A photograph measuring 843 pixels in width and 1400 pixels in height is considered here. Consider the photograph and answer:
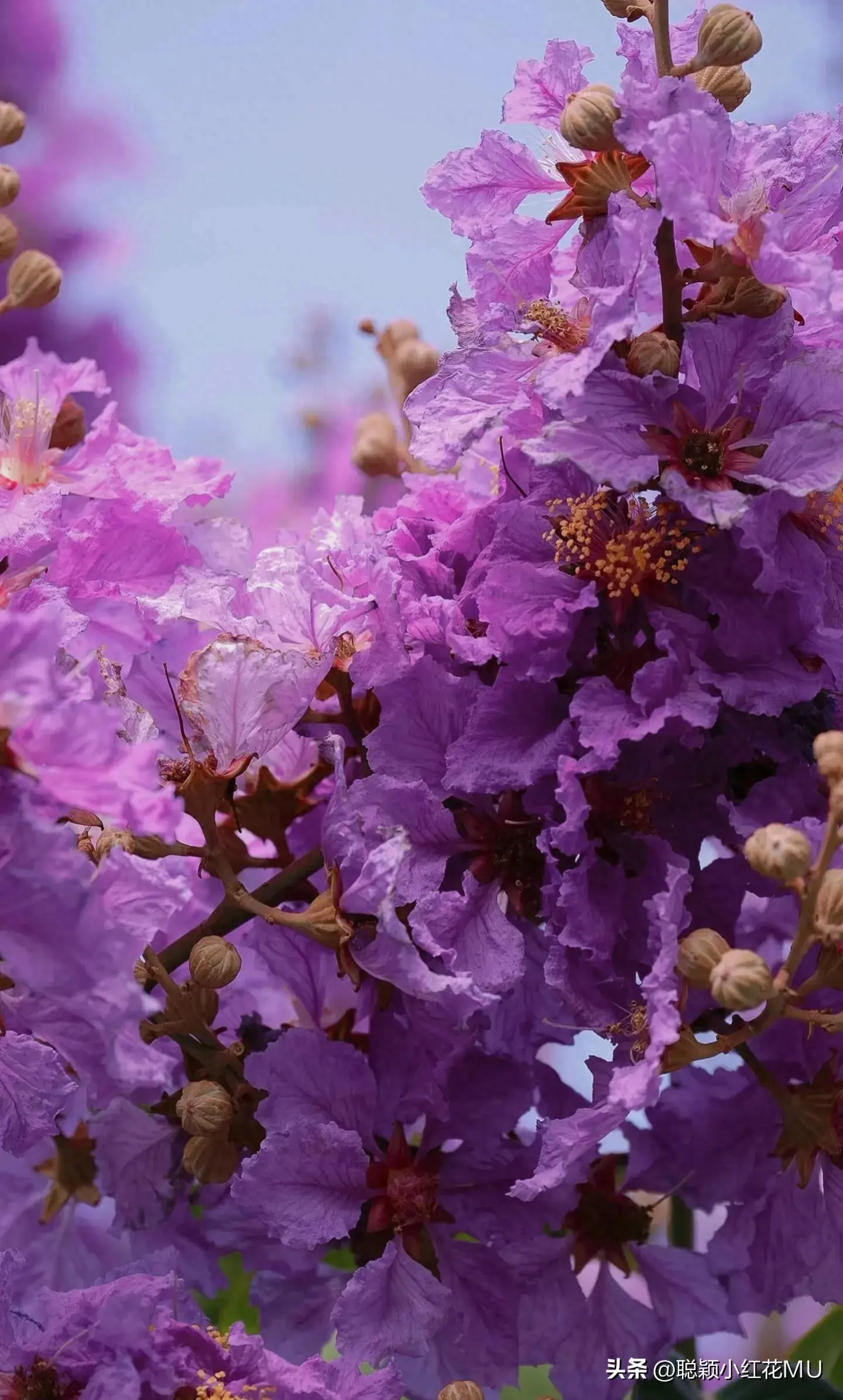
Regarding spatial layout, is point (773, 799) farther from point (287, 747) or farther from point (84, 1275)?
point (84, 1275)

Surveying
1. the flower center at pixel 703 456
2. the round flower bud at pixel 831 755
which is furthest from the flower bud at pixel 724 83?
the round flower bud at pixel 831 755

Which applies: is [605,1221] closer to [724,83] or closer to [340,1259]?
[340,1259]

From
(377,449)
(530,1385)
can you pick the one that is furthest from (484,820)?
(530,1385)

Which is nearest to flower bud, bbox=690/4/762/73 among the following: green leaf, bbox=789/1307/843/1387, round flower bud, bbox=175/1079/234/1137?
round flower bud, bbox=175/1079/234/1137

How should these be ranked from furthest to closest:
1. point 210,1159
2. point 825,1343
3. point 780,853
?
1. point 825,1343
2. point 210,1159
3. point 780,853

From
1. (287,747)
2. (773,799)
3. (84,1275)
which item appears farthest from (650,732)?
(84,1275)

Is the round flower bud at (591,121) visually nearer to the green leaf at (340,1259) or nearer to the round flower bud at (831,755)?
the round flower bud at (831,755)

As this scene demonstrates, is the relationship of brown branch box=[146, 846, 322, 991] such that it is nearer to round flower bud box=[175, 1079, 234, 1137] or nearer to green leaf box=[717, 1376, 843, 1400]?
round flower bud box=[175, 1079, 234, 1137]

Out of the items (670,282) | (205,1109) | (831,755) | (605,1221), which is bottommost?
(605,1221)
